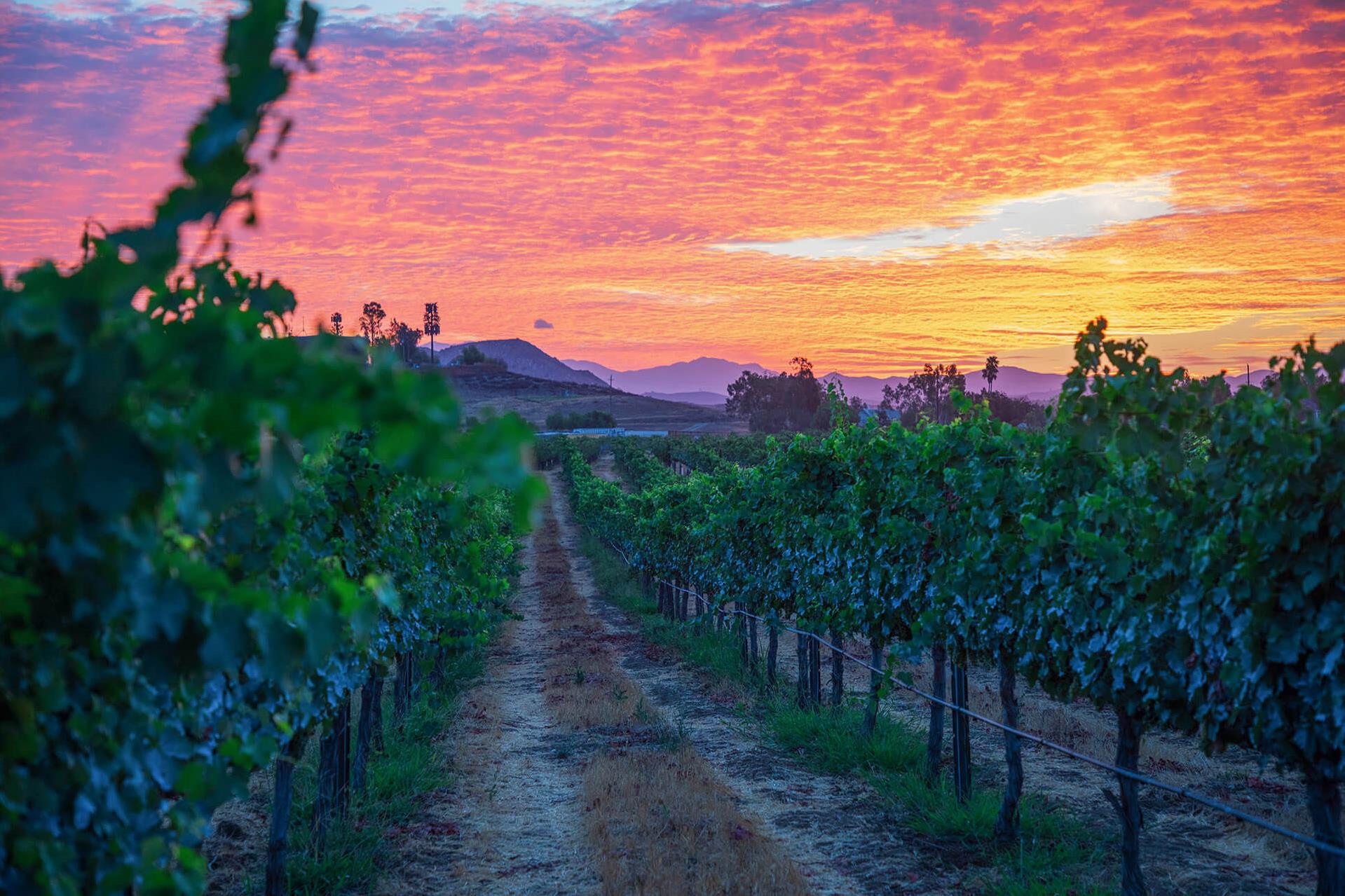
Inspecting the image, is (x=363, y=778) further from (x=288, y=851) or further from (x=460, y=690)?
→ (x=460, y=690)

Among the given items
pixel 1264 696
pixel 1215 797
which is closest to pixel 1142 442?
pixel 1264 696

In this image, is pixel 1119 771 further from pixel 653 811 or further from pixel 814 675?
pixel 814 675

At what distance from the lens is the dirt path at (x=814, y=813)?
26.6 ft

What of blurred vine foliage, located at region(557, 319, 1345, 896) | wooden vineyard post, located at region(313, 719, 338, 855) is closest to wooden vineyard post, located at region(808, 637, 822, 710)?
blurred vine foliage, located at region(557, 319, 1345, 896)

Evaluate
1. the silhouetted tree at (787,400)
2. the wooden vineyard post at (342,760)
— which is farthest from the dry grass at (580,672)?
the silhouetted tree at (787,400)

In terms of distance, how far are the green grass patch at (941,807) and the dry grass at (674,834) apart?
60.1 inches

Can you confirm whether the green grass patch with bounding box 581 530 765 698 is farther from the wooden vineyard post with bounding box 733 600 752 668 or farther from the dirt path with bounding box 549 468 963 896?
the dirt path with bounding box 549 468 963 896

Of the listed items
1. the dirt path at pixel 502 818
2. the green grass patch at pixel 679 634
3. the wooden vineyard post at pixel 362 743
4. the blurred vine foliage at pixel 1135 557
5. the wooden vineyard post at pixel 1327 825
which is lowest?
the green grass patch at pixel 679 634

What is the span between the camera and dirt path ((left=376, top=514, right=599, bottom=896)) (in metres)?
8.27

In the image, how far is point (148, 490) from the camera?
1837mm

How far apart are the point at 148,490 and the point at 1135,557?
21.6ft

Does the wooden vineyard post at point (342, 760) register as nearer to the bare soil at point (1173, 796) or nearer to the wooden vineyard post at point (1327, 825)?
the bare soil at point (1173, 796)

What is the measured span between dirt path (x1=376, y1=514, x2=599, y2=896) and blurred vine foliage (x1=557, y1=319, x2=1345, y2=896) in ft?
12.0

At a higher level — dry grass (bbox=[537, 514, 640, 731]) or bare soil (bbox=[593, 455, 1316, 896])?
bare soil (bbox=[593, 455, 1316, 896])
